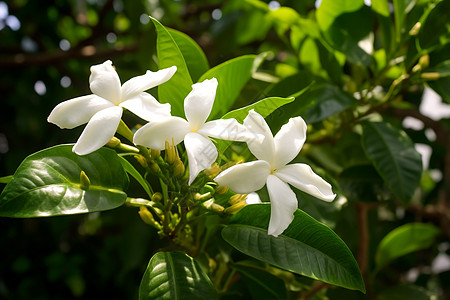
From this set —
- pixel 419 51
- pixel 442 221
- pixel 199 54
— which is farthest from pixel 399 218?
pixel 199 54

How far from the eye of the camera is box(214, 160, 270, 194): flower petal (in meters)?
0.56

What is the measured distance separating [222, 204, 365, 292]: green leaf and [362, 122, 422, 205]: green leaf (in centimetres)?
37

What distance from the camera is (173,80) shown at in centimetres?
74

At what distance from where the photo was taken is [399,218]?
184 cm

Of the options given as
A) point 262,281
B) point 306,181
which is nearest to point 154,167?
point 306,181

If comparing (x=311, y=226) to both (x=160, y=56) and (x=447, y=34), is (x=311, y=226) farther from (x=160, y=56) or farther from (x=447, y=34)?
(x=447, y=34)

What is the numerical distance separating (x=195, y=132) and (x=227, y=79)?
25 cm

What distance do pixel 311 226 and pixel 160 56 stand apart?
14.9 inches

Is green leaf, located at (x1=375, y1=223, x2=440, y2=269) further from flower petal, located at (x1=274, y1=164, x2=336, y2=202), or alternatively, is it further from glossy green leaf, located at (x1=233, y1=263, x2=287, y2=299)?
flower petal, located at (x1=274, y1=164, x2=336, y2=202)

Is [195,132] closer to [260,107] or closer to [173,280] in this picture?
[260,107]

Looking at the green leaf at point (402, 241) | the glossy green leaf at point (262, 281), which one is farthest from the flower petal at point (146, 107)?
the green leaf at point (402, 241)

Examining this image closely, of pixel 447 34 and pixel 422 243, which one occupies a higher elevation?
pixel 447 34

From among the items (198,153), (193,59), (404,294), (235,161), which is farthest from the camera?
(404,294)

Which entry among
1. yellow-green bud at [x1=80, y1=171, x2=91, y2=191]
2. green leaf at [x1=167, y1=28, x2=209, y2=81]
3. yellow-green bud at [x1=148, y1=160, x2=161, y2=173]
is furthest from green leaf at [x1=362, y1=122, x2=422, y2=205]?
yellow-green bud at [x1=80, y1=171, x2=91, y2=191]
